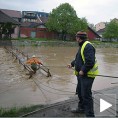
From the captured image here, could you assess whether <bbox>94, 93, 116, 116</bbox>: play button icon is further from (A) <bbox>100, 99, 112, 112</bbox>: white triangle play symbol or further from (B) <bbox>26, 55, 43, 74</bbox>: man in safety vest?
(B) <bbox>26, 55, 43, 74</bbox>: man in safety vest

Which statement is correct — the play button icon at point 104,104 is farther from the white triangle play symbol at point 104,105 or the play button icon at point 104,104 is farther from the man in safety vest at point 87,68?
the man in safety vest at point 87,68

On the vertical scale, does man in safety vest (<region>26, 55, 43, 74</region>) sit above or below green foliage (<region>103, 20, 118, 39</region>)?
below

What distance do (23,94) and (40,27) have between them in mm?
48207

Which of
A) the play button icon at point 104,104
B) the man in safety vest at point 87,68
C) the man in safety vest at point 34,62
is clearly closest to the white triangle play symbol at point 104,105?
the play button icon at point 104,104

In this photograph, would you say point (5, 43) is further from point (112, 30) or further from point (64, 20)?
point (112, 30)

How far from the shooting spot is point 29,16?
6662 centimetres

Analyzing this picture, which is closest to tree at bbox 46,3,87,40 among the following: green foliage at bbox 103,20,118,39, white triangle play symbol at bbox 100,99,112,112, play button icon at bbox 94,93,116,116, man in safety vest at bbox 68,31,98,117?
green foliage at bbox 103,20,118,39

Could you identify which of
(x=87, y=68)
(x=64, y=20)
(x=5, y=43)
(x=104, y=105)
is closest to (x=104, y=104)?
(x=104, y=105)

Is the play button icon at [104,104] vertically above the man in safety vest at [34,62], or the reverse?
the man in safety vest at [34,62]

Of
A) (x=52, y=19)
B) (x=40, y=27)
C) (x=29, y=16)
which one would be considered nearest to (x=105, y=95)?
(x=52, y=19)

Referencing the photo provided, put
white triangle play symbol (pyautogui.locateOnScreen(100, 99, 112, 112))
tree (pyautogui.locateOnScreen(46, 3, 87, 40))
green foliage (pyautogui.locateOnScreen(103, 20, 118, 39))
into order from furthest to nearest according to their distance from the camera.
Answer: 1. green foliage (pyautogui.locateOnScreen(103, 20, 118, 39))
2. tree (pyautogui.locateOnScreen(46, 3, 87, 40))
3. white triangle play symbol (pyautogui.locateOnScreen(100, 99, 112, 112))

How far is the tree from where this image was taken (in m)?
51.2

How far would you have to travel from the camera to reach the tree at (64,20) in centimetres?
5122

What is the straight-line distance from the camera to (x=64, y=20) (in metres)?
51.2
